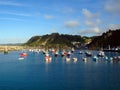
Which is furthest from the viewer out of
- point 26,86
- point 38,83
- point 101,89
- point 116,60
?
point 116,60

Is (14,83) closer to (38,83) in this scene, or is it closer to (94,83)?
(38,83)

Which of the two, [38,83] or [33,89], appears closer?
[33,89]

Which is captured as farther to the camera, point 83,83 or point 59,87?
point 83,83

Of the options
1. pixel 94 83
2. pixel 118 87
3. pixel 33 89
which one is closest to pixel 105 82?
pixel 94 83

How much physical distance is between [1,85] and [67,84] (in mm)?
12593

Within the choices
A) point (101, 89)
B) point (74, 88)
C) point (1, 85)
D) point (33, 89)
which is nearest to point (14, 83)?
point (1, 85)

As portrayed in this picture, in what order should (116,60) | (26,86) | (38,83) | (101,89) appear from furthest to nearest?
1. (116,60)
2. (38,83)
3. (26,86)
4. (101,89)

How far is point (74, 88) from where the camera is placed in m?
48.8

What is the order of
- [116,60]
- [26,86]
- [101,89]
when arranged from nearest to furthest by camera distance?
[101,89] < [26,86] < [116,60]

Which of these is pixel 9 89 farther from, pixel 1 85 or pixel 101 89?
pixel 101 89

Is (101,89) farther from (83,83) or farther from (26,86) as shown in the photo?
(26,86)

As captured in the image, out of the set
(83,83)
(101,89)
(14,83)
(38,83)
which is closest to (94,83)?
(83,83)

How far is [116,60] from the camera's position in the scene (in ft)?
358

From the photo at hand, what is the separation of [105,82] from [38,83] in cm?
1335
